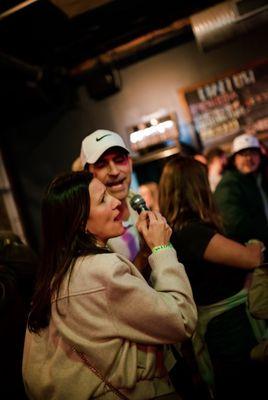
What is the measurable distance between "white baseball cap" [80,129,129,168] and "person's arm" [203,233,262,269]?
91 centimetres

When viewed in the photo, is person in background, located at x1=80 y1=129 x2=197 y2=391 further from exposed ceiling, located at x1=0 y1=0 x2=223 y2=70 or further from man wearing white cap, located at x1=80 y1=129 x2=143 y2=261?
exposed ceiling, located at x1=0 y1=0 x2=223 y2=70

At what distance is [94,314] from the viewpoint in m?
1.42

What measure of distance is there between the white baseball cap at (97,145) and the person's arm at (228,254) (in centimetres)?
91

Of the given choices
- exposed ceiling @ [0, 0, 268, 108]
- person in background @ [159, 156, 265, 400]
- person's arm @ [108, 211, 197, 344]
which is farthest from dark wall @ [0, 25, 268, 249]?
person's arm @ [108, 211, 197, 344]

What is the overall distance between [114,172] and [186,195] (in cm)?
51

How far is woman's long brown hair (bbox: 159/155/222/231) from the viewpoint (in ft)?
7.45

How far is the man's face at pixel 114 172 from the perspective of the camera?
93.3 inches

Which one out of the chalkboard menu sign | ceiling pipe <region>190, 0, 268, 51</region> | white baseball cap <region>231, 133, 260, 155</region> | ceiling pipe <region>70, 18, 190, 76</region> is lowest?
white baseball cap <region>231, 133, 260, 155</region>

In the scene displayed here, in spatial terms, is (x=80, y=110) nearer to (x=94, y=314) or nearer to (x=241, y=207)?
(x=241, y=207)

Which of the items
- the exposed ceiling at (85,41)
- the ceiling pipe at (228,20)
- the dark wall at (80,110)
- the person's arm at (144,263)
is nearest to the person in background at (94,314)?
the person's arm at (144,263)

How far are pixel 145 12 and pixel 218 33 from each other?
1.20 m

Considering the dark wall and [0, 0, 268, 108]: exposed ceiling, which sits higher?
[0, 0, 268, 108]: exposed ceiling

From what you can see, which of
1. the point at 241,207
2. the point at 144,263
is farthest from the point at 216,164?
the point at 144,263

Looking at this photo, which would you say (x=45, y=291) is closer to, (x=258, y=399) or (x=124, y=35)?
(x=258, y=399)
